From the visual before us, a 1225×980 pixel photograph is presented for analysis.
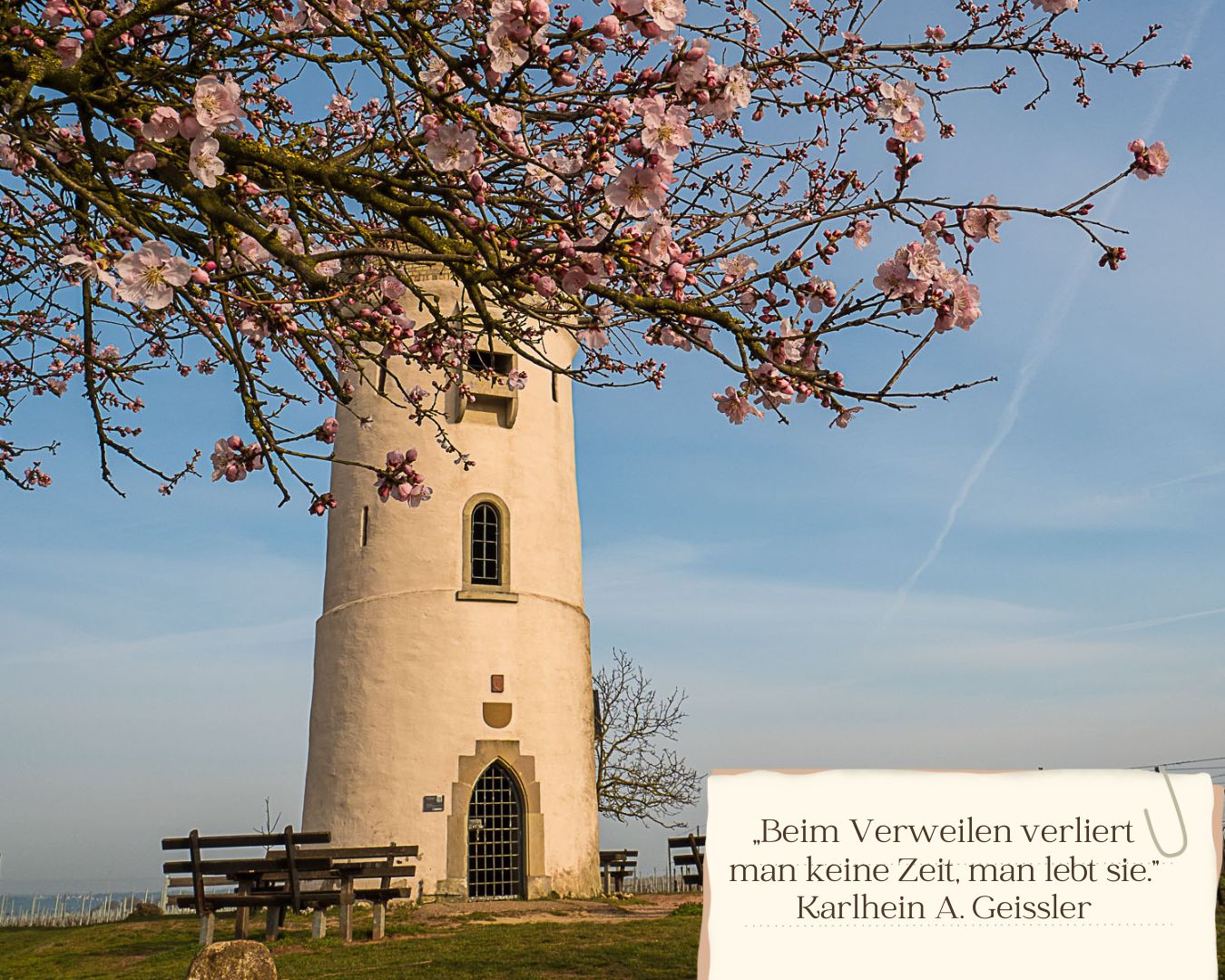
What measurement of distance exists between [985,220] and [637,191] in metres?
1.86

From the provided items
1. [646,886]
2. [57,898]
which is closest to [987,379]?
[57,898]

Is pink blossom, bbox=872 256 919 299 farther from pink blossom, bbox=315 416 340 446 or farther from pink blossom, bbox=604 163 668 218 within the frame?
pink blossom, bbox=315 416 340 446

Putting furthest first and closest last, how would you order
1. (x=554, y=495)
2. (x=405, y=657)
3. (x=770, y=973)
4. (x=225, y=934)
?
(x=554, y=495)
(x=405, y=657)
(x=225, y=934)
(x=770, y=973)

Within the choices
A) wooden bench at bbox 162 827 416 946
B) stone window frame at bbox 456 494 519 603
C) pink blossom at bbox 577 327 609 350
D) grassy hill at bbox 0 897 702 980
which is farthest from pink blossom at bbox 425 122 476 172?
stone window frame at bbox 456 494 519 603

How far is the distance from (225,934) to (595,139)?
13.3 meters

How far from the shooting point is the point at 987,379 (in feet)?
17.8

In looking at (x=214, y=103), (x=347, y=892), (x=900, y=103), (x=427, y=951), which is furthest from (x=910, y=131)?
(x=347, y=892)

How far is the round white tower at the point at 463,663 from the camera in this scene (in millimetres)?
20094

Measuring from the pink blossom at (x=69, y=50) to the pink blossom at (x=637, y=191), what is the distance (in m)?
2.76

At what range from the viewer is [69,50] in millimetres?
5641

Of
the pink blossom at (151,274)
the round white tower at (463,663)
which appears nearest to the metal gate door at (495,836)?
the round white tower at (463,663)

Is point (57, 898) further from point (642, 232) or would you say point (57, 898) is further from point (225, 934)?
point (642, 232)

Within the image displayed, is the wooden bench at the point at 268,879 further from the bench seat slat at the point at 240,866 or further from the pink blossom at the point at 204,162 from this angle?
the pink blossom at the point at 204,162

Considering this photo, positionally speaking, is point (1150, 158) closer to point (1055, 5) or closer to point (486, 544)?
point (1055, 5)
